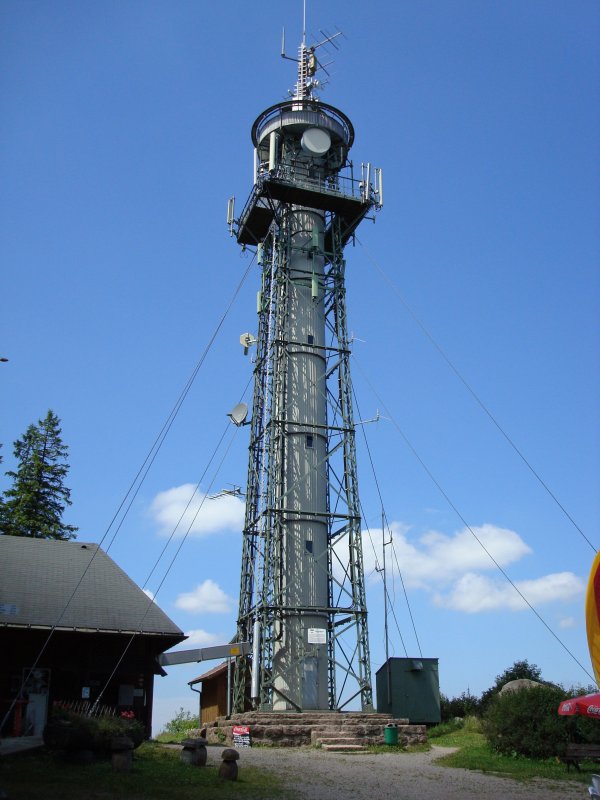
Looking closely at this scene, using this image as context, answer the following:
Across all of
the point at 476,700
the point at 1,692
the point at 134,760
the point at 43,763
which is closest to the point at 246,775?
the point at 134,760

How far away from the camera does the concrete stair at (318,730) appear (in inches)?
982

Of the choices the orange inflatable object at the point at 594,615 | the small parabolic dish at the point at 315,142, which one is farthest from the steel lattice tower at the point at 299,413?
the orange inflatable object at the point at 594,615

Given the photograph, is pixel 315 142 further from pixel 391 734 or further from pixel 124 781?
pixel 124 781

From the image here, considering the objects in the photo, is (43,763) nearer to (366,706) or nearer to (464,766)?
(464,766)

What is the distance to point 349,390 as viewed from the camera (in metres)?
33.5

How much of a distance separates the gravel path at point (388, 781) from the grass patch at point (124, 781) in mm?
901

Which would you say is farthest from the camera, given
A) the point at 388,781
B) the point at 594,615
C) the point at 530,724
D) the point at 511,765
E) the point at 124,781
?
the point at 530,724

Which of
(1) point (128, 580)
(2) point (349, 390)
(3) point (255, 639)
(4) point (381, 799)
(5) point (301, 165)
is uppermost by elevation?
(5) point (301, 165)

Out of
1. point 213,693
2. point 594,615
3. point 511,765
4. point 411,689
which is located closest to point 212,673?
point 213,693

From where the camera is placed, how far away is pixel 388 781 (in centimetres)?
1770

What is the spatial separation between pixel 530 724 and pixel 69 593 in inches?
590

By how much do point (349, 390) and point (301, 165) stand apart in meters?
11.4

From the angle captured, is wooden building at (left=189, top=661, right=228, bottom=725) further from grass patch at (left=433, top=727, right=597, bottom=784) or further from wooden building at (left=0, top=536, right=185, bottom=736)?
grass patch at (left=433, top=727, right=597, bottom=784)

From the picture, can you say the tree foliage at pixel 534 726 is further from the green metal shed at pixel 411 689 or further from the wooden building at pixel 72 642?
the wooden building at pixel 72 642
